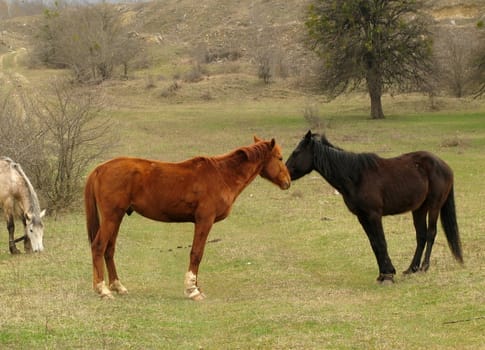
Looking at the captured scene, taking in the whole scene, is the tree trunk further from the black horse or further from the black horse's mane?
the black horse's mane

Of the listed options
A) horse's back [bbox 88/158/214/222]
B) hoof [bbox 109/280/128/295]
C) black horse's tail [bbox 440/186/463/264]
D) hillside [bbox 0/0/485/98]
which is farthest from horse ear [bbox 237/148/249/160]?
hillside [bbox 0/0/485/98]

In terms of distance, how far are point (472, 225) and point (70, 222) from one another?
9.08 metres

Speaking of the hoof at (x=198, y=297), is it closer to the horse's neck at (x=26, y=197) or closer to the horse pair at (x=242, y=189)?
the horse pair at (x=242, y=189)

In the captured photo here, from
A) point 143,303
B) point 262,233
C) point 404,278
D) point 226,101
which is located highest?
point 143,303

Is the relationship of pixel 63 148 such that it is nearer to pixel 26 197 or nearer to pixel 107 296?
pixel 26 197

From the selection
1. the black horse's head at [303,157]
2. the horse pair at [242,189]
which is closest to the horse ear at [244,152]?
the horse pair at [242,189]

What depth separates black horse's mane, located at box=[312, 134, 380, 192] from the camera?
11.3 meters

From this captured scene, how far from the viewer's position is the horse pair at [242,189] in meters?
10.2

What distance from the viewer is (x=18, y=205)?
15.2 metres

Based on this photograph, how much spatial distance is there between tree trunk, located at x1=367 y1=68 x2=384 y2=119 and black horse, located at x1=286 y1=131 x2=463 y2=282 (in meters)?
31.2

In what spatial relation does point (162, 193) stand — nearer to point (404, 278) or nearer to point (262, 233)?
point (404, 278)

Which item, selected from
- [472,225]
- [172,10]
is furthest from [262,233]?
[172,10]

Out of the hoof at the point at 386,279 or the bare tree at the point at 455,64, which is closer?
the hoof at the point at 386,279

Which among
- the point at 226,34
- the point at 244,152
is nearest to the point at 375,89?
the point at 244,152
